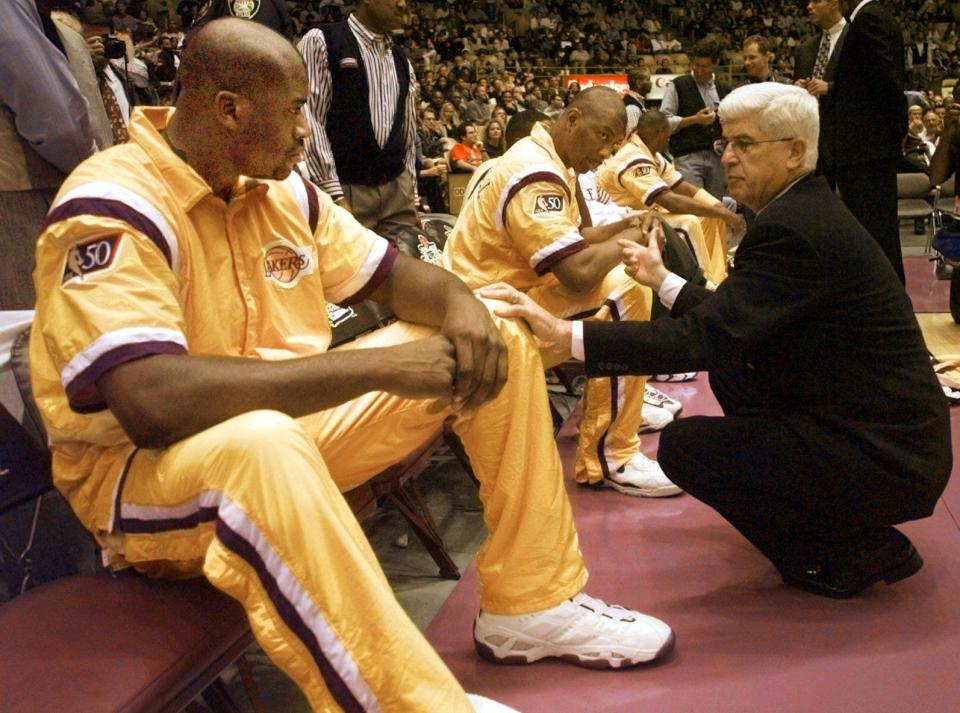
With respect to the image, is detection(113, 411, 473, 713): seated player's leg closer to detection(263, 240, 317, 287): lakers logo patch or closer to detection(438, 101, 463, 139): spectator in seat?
detection(263, 240, 317, 287): lakers logo patch

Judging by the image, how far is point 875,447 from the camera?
7.24ft

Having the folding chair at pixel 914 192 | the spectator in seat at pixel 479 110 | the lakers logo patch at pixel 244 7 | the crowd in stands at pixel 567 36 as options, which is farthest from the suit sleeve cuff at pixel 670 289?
the crowd in stands at pixel 567 36

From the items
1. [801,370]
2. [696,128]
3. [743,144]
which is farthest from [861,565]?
[696,128]

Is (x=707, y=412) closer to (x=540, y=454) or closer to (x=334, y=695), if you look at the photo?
(x=540, y=454)

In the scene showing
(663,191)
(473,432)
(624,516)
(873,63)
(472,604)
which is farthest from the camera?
(663,191)

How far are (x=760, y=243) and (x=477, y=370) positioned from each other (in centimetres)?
88

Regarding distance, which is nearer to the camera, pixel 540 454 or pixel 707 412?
pixel 540 454

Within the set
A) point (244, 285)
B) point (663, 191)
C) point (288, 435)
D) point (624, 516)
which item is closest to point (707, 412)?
point (624, 516)

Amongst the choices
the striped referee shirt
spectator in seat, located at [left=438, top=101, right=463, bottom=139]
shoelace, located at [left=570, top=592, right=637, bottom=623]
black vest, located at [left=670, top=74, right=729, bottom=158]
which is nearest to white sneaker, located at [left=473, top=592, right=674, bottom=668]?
shoelace, located at [left=570, top=592, right=637, bottom=623]

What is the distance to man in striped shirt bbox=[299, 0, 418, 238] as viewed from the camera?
363cm

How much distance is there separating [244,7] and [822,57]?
9.50 feet

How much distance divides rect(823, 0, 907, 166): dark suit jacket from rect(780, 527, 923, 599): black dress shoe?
2732 millimetres

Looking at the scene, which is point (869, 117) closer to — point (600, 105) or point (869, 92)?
point (869, 92)

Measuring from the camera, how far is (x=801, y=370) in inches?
89.7
